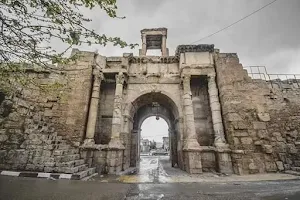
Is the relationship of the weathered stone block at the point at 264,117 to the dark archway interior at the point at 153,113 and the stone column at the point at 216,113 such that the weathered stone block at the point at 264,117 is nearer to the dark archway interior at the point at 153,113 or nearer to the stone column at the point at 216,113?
the stone column at the point at 216,113

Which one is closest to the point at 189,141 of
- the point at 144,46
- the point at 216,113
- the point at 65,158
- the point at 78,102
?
the point at 216,113

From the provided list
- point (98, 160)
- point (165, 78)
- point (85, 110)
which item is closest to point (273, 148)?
point (165, 78)

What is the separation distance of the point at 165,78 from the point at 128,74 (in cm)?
234

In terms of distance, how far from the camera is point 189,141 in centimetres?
789

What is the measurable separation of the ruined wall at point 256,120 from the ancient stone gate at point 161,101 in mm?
45

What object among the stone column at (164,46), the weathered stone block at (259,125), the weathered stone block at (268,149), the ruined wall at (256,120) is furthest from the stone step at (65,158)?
the weathered stone block at (268,149)

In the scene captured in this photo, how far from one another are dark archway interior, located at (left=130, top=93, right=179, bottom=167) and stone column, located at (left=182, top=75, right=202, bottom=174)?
119cm

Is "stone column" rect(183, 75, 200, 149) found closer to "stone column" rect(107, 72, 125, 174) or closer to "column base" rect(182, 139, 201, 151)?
"column base" rect(182, 139, 201, 151)

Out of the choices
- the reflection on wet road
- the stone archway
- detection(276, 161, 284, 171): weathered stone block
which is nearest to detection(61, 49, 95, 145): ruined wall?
the stone archway

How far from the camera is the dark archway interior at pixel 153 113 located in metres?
10.1

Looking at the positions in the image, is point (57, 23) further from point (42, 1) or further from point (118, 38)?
point (118, 38)

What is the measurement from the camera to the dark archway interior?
33.3 feet

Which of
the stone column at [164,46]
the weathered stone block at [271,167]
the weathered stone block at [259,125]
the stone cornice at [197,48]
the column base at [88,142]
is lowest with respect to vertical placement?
the weathered stone block at [271,167]

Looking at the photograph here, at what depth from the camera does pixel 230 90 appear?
828cm
